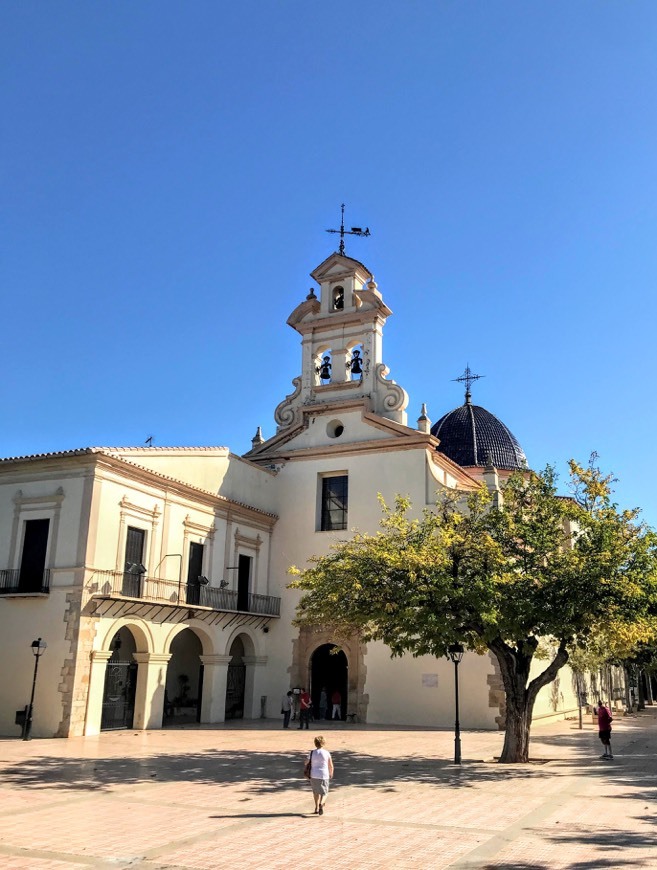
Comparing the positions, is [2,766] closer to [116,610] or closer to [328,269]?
[116,610]

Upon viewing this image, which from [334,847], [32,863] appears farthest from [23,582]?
[334,847]

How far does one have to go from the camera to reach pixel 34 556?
2381cm

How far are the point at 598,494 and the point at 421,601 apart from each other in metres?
4.74

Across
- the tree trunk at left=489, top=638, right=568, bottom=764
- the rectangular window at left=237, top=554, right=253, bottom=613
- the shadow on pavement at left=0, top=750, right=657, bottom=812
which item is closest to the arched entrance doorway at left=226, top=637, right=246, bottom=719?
the rectangular window at left=237, top=554, right=253, bottom=613

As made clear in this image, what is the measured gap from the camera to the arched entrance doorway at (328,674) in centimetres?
3070

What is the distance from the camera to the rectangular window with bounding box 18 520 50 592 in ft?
76.7

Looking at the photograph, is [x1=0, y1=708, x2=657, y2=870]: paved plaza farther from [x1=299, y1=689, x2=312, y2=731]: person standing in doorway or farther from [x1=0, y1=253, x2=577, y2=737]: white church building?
[x1=299, y1=689, x2=312, y2=731]: person standing in doorway

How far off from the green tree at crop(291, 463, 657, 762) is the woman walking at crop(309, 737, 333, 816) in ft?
17.1

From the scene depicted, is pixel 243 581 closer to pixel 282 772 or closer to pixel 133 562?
pixel 133 562

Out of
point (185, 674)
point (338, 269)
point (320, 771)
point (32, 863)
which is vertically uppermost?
point (338, 269)

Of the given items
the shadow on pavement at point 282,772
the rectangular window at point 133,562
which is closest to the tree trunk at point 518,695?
the shadow on pavement at point 282,772

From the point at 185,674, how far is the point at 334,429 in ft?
36.1

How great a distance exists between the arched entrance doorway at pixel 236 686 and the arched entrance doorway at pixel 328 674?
104 inches

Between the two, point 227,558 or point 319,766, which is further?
point 227,558
